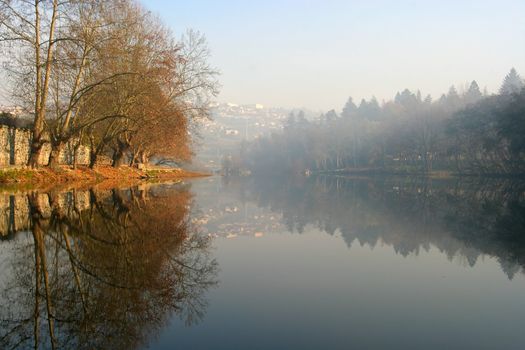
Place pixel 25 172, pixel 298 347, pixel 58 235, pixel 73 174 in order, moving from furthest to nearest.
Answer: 1. pixel 73 174
2. pixel 25 172
3. pixel 58 235
4. pixel 298 347

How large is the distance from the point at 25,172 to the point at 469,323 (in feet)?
75.7

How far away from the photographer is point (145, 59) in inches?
1330

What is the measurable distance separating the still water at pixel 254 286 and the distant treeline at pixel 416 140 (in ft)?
136

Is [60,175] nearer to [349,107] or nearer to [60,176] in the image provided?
[60,176]

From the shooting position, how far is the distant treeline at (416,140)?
50.5 meters

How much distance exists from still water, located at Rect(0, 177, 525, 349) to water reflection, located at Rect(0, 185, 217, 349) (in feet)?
0.06

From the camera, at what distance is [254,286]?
17.5ft

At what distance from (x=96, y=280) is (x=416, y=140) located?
74.5m

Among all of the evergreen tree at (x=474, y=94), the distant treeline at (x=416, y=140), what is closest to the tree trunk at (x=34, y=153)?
the distant treeline at (x=416, y=140)

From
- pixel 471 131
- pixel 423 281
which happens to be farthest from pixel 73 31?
pixel 471 131

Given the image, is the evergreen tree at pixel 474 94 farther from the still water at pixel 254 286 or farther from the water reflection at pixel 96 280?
the water reflection at pixel 96 280

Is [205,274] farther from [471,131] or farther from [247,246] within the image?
[471,131]

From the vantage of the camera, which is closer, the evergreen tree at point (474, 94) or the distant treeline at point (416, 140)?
the distant treeline at point (416, 140)

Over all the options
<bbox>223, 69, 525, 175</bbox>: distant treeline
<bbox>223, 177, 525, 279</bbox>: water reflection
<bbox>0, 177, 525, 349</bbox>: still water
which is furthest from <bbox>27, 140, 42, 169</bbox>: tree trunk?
<bbox>223, 69, 525, 175</bbox>: distant treeline
